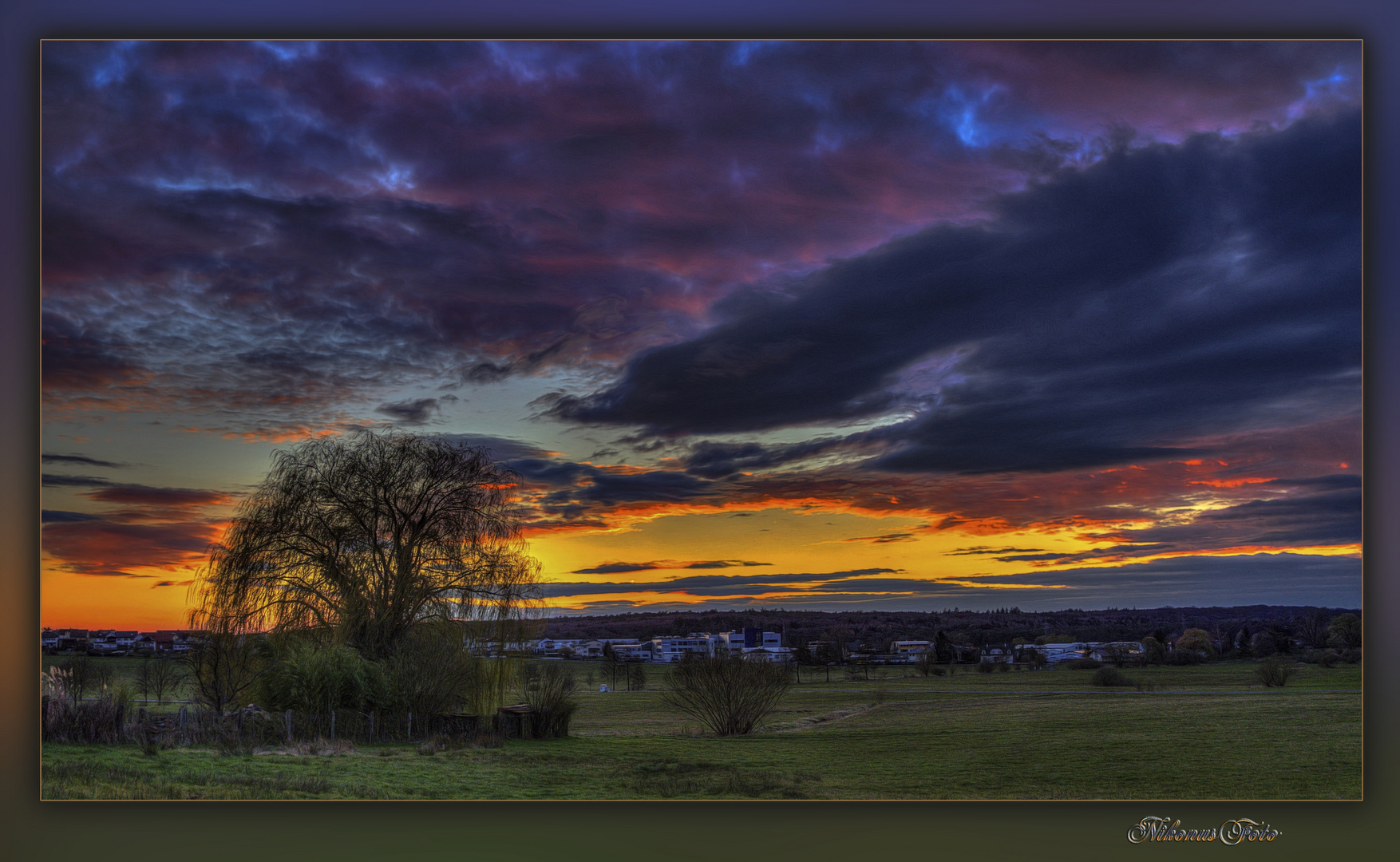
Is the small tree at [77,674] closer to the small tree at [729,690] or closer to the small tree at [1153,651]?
the small tree at [729,690]

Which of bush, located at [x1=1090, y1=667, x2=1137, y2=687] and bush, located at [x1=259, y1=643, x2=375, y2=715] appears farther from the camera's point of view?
bush, located at [x1=259, y1=643, x2=375, y2=715]

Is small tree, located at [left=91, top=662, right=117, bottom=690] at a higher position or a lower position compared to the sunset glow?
lower

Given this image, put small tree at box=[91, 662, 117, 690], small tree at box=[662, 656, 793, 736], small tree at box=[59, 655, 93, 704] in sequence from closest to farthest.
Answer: small tree at box=[59, 655, 93, 704]
small tree at box=[91, 662, 117, 690]
small tree at box=[662, 656, 793, 736]

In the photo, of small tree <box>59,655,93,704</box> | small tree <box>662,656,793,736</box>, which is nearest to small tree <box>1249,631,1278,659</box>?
small tree <box>662,656,793,736</box>

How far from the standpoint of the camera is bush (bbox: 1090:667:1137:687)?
5.94 meters

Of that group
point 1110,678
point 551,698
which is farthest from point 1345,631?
point 551,698

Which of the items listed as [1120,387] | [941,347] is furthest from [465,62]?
[1120,387]

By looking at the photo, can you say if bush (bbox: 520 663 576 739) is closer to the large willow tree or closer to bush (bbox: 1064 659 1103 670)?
the large willow tree

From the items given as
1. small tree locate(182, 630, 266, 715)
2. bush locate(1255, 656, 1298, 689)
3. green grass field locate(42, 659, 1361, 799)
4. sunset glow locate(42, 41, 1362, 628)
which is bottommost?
green grass field locate(42, 659, 1361, 799)

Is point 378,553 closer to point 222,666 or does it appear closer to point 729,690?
point 222,666

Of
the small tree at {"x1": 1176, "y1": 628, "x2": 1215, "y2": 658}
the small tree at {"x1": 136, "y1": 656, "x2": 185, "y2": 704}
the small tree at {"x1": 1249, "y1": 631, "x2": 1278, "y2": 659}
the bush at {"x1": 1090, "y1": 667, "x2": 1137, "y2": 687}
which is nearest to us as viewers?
the small tree at {"x1": 1249, "y1": 631, "x2": 1278, "y2": 659}

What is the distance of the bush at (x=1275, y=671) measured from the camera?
17.5 feet

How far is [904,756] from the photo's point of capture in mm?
5805

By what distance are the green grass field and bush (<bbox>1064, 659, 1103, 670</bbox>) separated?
128mm
